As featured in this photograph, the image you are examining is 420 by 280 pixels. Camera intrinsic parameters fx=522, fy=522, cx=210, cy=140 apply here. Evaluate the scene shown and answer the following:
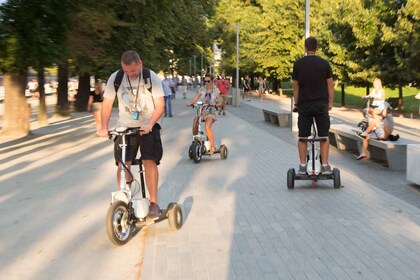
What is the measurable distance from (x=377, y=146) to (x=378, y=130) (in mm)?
324

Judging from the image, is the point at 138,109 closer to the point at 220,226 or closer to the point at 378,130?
the point at 220,226

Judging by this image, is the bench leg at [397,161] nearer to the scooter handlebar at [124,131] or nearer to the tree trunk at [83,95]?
the scooter handlebar at [124,131]

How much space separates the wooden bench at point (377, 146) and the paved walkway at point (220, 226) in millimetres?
264

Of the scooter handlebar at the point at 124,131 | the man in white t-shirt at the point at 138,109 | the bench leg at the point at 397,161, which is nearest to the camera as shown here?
the scooter handlebar at the point at 124,131

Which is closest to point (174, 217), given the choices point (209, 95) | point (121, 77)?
point (121, 77)

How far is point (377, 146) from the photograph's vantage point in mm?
9484

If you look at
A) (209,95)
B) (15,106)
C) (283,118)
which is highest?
(209,95)

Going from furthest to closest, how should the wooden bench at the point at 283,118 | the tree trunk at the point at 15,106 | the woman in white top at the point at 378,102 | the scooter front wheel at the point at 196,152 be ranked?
the wooden bench at the point at 283,118
the tree trunk at the point at 15,106
the scooter front wheel at the point at 196,152
the woman in white top at the point at 378,102

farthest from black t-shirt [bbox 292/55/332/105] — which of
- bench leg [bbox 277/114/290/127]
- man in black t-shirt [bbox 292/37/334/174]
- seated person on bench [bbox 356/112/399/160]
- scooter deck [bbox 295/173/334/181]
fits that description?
bench leg [bbox 277/114/290/127]

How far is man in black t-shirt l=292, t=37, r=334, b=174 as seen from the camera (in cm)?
702

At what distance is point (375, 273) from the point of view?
411 centimetres

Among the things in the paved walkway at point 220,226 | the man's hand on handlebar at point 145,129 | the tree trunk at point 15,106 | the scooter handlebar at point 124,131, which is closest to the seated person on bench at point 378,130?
the paved walkway at point 220,226

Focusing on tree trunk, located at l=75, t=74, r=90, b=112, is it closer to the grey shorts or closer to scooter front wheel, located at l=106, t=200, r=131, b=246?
the grey shorts

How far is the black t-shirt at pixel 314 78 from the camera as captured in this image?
276 inches
